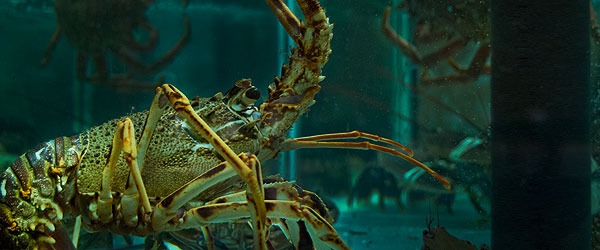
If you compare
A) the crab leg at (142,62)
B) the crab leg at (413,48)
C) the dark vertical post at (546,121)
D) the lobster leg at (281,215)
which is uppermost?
the crab leg at (142,62)

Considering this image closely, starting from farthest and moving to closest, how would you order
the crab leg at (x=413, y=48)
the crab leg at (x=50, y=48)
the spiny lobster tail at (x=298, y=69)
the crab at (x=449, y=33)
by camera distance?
the crab leg at (x=50, y=48) → the crab leg at (x=413, y=48) → the crab at (x=449, y=33) → the spiny lobster tail at (x=298, y=69)

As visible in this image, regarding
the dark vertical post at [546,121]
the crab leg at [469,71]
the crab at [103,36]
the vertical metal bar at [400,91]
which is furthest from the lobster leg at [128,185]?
the crab at [103,36]

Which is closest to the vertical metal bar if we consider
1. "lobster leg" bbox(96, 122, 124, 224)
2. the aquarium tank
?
the aquarium tank

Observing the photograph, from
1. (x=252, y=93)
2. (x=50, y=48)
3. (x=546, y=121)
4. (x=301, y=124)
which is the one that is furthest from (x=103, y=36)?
(x=546, y=121)

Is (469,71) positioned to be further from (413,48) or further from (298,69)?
(298,69)

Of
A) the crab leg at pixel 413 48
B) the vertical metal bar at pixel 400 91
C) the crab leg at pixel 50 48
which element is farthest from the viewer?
the crab leg at pixel 50 48

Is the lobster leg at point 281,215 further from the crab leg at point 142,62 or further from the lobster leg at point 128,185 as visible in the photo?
the crab leg at point 142,62

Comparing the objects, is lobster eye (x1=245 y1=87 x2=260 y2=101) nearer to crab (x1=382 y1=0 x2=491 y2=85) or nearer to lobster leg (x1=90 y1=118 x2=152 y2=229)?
lobster leg (x1=90 y1=118 x2=152 y2=229)
